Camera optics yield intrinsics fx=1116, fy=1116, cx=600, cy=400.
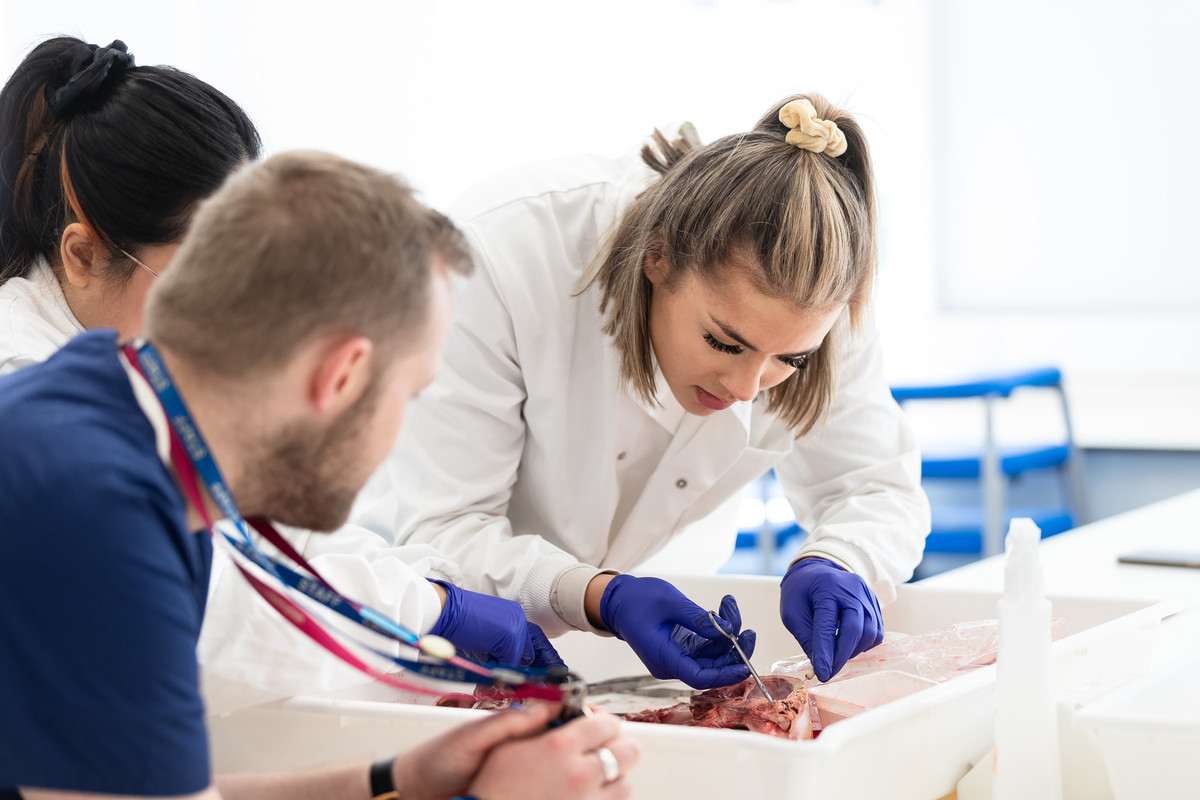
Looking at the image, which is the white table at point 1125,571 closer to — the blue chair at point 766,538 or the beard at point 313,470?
the beard at point 313,470

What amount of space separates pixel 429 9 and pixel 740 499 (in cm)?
264

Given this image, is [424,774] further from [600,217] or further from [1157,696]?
[600,217]

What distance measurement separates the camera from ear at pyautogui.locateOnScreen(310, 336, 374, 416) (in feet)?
2.52

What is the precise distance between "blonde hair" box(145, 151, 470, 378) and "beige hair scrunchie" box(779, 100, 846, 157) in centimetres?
80

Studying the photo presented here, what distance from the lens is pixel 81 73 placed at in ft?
4.32

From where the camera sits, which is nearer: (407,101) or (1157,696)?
(1157,696)

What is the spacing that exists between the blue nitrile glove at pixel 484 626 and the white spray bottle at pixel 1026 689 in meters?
0.59

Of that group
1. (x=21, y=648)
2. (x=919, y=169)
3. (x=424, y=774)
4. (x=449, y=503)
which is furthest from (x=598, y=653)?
(x=919, y=169)

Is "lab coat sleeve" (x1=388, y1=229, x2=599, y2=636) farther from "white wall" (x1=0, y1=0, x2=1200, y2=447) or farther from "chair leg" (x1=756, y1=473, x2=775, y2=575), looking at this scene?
"white wall" (x1=0, y1=0, x2=1200, y2=447)

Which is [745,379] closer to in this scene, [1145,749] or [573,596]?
[573,596]

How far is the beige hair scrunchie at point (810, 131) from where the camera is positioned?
4.81ft

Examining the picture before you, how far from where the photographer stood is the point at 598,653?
1.66 metres

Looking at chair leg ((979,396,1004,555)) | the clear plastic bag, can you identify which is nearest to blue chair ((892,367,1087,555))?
chair leg ((979,396,1004,555))

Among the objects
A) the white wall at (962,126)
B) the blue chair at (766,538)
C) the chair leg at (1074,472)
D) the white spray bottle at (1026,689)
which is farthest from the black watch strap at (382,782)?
the chair leg at (1074,472)
